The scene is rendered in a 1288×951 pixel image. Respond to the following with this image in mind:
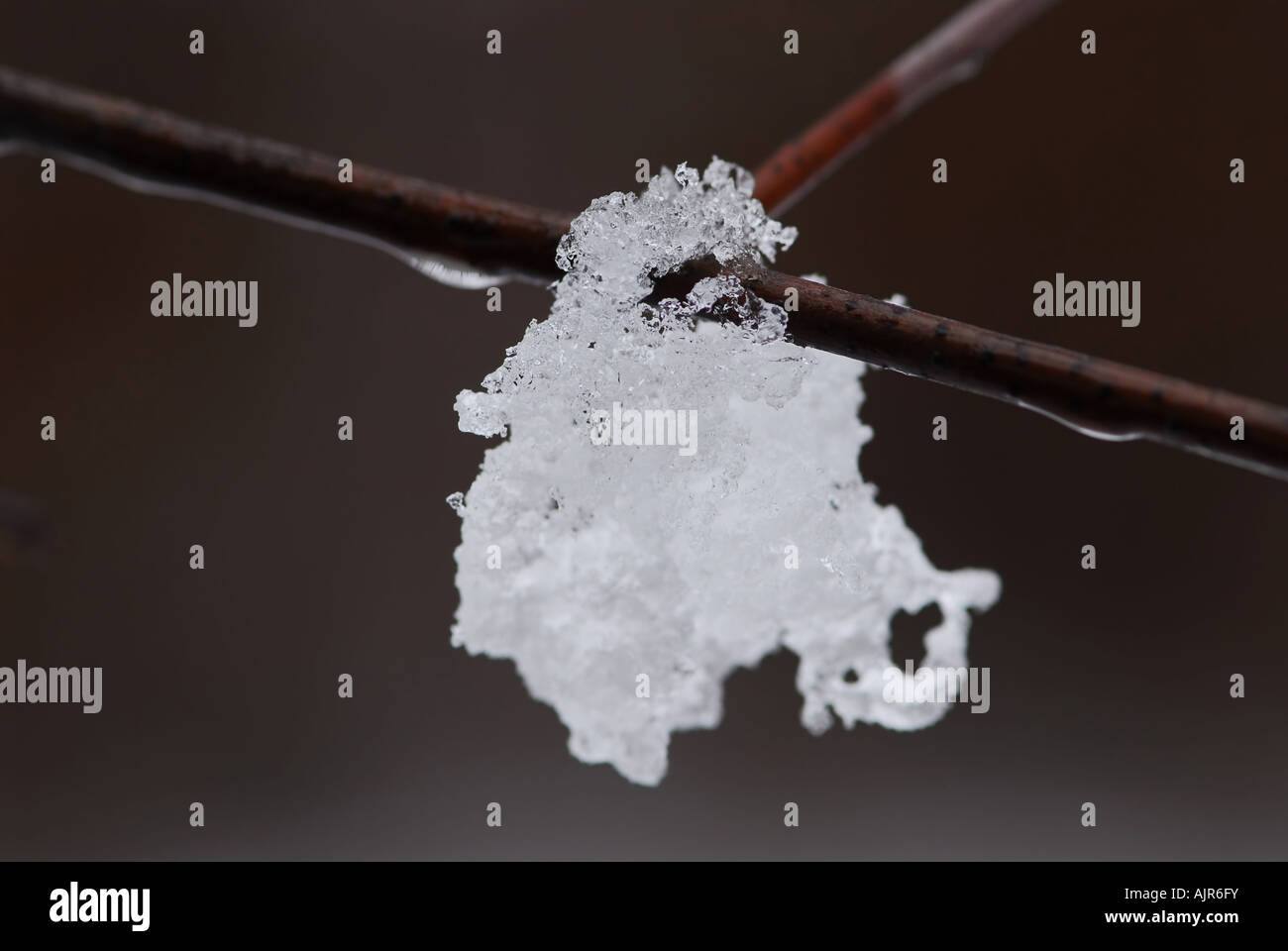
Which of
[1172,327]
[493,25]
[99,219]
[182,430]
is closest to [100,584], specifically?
[182,430]

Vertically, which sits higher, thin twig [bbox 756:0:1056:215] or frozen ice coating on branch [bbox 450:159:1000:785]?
thin twig [bbox 756:0:1056:215]

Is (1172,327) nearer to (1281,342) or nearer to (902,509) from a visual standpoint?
(1281,342)

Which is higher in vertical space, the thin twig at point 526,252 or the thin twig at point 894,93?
the thin twig at point 894,93

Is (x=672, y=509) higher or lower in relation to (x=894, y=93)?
lower
